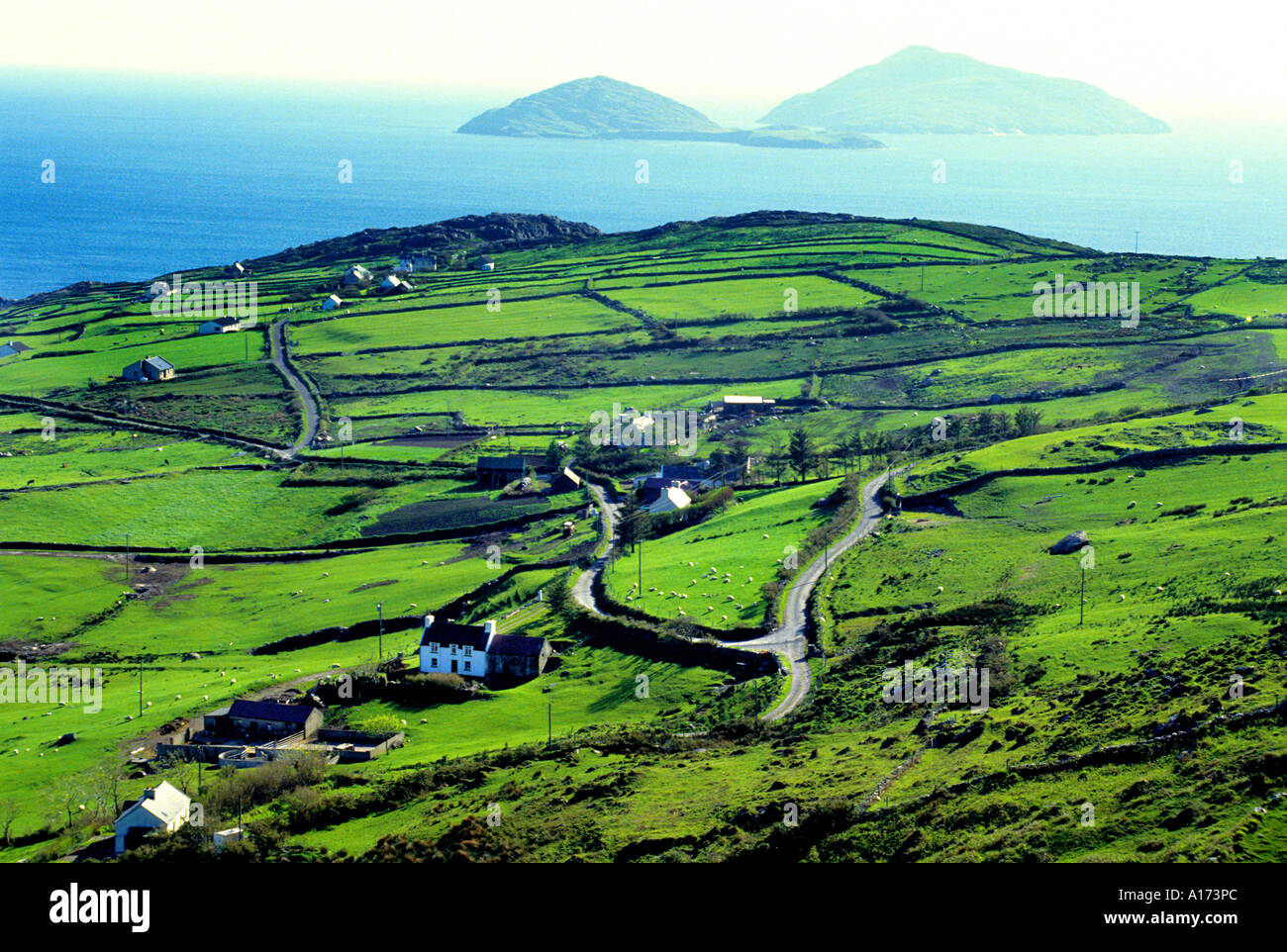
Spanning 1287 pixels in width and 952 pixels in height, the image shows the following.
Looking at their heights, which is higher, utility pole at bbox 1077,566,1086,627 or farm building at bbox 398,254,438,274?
farm building at bbox 398,254,438,274

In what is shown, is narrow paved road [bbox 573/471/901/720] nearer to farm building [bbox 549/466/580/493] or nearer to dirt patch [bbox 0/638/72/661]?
farm building [bbox 549/466/580/493]

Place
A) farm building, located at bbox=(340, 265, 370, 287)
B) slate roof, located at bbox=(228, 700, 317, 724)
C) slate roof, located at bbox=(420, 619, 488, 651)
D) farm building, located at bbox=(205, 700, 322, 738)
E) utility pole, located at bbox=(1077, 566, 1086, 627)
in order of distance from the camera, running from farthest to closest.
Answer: farm building, located at bbox=(340, 265, 370, 287) < slate roof, located at bbox=(420, 619, 488, 651) < slate roof, located at bbox=(228, 700, 317, 724) < farm building, located at bbox=(205, 700, 322, 738) < utility pole, located at bbox=(1077, 566, 1086, 627)

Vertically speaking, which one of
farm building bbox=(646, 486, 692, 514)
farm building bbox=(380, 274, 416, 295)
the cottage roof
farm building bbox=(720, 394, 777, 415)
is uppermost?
farm building bbox=(380, 274, 416, 295)

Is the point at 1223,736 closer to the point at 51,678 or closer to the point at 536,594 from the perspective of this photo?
the point at 536,594

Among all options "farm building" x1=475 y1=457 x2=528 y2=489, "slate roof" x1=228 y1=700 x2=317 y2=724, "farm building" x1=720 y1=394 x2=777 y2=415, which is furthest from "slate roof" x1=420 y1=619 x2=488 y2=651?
"farm building" x1=720 y1=394 x2=777 y2=415

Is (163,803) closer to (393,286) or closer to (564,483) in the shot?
(564,483)

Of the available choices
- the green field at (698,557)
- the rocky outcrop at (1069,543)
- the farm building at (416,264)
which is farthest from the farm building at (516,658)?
the farm building at (416,264)

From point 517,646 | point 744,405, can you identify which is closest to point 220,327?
point 744,405

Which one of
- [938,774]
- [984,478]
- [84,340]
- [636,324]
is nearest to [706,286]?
[636,324]

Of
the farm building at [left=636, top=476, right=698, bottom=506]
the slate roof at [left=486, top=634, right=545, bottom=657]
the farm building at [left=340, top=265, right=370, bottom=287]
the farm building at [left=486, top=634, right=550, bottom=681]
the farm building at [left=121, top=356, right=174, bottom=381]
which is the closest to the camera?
the farm building at [left=486, top=634, right=550, bottom=681]

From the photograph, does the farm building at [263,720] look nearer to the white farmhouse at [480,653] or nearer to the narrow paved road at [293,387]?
the white farmhouse at [480,653]
